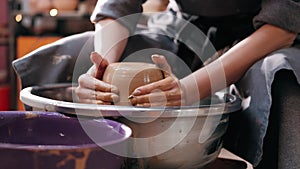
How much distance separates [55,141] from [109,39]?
400 millimetres

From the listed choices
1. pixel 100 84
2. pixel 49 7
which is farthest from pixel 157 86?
pixel 49 7

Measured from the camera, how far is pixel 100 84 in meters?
0.89

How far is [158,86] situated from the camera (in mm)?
856

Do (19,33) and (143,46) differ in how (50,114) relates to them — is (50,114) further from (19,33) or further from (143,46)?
(19,33)

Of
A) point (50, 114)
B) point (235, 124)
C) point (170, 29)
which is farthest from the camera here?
point (170, 29)

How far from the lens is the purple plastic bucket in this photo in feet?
1.89

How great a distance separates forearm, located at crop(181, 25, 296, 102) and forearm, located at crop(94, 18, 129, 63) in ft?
0.83

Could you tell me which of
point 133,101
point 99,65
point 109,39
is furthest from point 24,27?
point 133,101

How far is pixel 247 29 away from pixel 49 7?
216 cm

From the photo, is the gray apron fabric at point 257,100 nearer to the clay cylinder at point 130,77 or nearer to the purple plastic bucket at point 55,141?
the clay cylinder at point 130,77

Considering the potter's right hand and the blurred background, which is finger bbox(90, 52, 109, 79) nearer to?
the potter's right hand

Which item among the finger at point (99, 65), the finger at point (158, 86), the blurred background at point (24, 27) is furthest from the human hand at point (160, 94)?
the blurred background at point (24, 27)

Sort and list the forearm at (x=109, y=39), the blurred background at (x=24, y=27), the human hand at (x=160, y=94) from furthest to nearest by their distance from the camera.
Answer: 1. the blurred background at (x=24, y=27)
2. the forearm at (x=109, y=39)
3. the human hand at (x=160, y=94)

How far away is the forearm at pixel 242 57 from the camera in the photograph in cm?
99
